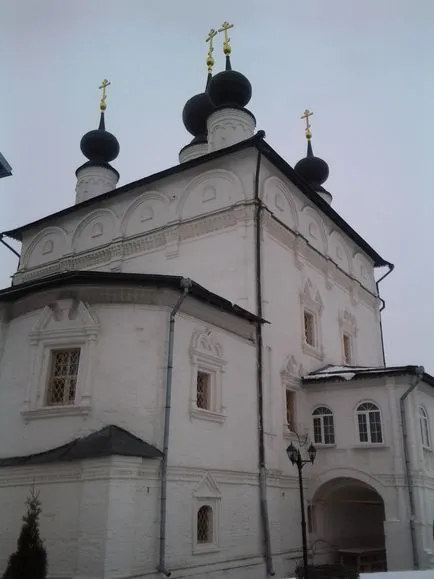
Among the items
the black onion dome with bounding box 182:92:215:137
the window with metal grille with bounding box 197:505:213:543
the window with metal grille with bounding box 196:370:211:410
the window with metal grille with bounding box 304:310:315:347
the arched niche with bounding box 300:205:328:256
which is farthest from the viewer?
the black onion dome with bounding box 182:92:215:137

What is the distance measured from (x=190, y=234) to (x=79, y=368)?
17.0 feet

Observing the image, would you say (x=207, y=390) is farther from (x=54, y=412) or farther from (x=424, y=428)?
(x=424, y=428)

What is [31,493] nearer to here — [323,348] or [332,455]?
[332,455]

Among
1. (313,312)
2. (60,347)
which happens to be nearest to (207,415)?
(60,347)

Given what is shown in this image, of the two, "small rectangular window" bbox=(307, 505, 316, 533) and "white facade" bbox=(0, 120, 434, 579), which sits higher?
"white facade" bbox=(0, 120, 434, 579)

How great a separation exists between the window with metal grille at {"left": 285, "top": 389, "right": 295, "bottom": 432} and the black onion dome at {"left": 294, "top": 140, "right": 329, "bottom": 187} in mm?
9665

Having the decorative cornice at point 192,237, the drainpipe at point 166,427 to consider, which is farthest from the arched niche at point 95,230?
the drainpipe at point 166,427

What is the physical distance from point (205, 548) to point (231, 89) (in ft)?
36.8

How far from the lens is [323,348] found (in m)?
14.2

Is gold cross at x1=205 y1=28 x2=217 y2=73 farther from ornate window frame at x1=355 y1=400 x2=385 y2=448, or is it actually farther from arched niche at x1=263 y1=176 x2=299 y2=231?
ornate window frame at x1=355 y1=400 x2=385 y2=448

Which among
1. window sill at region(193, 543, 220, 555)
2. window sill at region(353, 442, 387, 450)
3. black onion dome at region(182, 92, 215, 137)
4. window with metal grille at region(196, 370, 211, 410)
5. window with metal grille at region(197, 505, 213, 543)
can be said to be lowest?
window sill at region(193, 543, 220, 555)

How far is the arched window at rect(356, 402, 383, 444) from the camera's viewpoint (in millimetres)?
11703

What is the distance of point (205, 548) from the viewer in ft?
29.5

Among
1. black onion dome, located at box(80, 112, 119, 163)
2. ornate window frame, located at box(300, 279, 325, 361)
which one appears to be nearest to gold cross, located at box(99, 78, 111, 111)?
black onion dome, located at box(80, 112, 119, 163)
